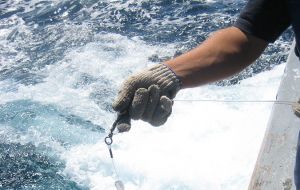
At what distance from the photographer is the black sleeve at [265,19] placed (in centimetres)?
157

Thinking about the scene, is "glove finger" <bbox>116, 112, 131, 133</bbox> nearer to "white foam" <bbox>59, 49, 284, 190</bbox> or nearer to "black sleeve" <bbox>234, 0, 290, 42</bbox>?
"black sleeve" <bbox>234, 0, 290, 42</bbox>

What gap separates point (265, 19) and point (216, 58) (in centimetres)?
25

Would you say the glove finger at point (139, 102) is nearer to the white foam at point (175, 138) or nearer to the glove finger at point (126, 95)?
the glove finger at point (126, 95)

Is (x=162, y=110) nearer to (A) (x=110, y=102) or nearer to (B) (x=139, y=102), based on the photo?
(B) (x=139, y=102)

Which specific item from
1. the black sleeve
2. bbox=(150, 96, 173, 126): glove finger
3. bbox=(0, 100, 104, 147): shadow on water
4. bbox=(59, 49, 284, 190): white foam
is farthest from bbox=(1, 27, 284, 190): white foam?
the black sleeve

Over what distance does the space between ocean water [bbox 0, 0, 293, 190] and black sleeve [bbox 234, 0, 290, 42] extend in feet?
9.45

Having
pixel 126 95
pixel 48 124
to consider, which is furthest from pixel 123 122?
pixel 48 124

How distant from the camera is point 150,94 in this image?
1694 millimetres

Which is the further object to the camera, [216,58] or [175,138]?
[175,138]

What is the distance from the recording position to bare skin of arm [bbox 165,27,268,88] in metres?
1.70

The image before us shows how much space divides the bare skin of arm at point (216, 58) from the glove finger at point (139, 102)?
0.53 ft

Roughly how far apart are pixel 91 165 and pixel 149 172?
70cm

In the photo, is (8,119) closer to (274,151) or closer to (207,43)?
(274,151)

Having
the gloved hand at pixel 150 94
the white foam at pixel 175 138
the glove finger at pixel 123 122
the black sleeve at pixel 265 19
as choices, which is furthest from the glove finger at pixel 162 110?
the white foam at pixel 175 138
